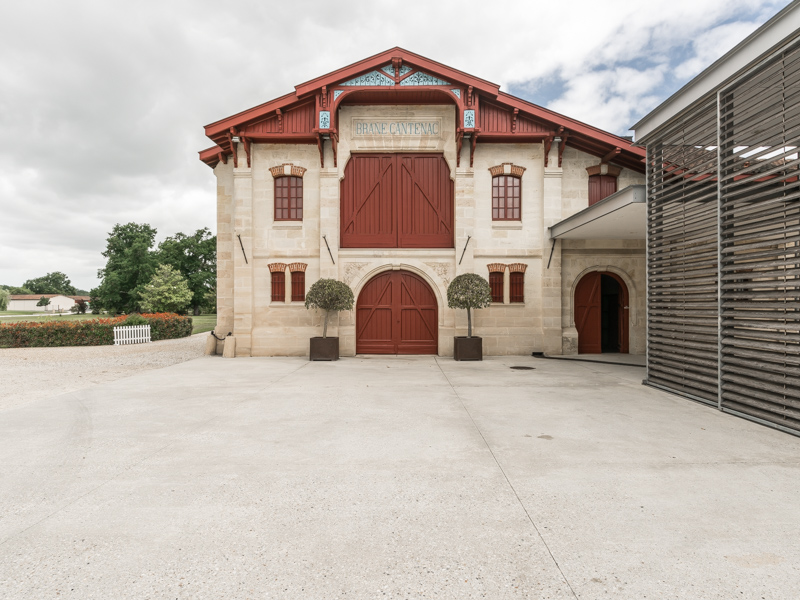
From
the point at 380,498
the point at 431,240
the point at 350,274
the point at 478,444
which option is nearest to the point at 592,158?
the point at 431,240

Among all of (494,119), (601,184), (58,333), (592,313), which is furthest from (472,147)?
(58,333)

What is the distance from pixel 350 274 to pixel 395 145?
4828 mm

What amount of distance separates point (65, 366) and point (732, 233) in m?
17.3

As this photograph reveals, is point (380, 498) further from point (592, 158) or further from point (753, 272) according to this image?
point (592, 158)

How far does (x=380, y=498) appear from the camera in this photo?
3.67m

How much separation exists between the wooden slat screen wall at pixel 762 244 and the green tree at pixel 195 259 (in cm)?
5333

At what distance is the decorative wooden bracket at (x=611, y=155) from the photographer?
45.7 ft

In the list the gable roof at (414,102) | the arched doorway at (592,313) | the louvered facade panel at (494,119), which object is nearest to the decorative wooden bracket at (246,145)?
the gable roof at (414,102)

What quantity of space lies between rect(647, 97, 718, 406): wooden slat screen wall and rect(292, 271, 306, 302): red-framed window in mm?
10496

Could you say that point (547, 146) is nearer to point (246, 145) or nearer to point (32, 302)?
point (246, 145)

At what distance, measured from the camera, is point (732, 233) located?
6.81 m

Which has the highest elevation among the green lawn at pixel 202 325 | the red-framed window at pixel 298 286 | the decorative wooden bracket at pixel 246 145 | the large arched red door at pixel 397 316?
the decorative wooden bracket at pixel 246 145

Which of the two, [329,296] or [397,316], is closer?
[329,296]

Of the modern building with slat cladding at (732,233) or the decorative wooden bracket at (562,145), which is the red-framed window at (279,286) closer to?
the decorative wooden bracket at (562,145)
